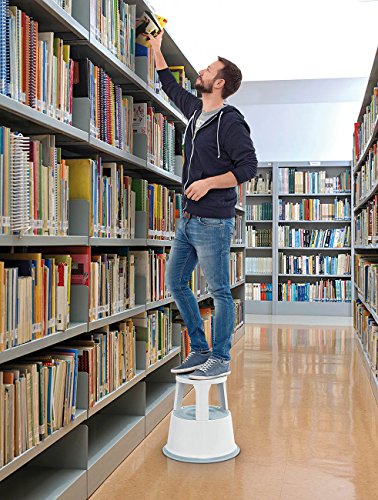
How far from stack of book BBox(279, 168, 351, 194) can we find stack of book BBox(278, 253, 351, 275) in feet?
2.90

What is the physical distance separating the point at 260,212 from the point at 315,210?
2.44 ft

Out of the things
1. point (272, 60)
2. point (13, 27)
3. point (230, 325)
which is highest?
point (272, 60)

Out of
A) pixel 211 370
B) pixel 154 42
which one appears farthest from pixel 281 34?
pixel 211 370

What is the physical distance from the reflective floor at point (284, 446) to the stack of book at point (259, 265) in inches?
145

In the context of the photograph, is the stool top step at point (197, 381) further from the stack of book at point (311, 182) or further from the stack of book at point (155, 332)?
the stack of book at point (311, 182)

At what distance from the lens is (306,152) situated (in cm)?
883

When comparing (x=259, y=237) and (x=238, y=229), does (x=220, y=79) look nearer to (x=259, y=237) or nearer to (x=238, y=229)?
(x=238, y=229)

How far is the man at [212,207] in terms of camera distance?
2.71 meters

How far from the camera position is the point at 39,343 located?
191 centimetres

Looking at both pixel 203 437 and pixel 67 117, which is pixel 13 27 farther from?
pixel 203 437

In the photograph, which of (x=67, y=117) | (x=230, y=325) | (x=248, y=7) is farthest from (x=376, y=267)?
(x=248, y=7)

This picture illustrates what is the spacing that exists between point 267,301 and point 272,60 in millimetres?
3149

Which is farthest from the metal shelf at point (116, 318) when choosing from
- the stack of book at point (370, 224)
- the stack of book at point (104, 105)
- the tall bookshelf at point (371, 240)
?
the stack of book at point (370, 224)

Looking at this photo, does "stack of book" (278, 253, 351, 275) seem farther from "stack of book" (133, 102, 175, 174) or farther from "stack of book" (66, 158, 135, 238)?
"stack of book" (66, 158, 135, 238)
